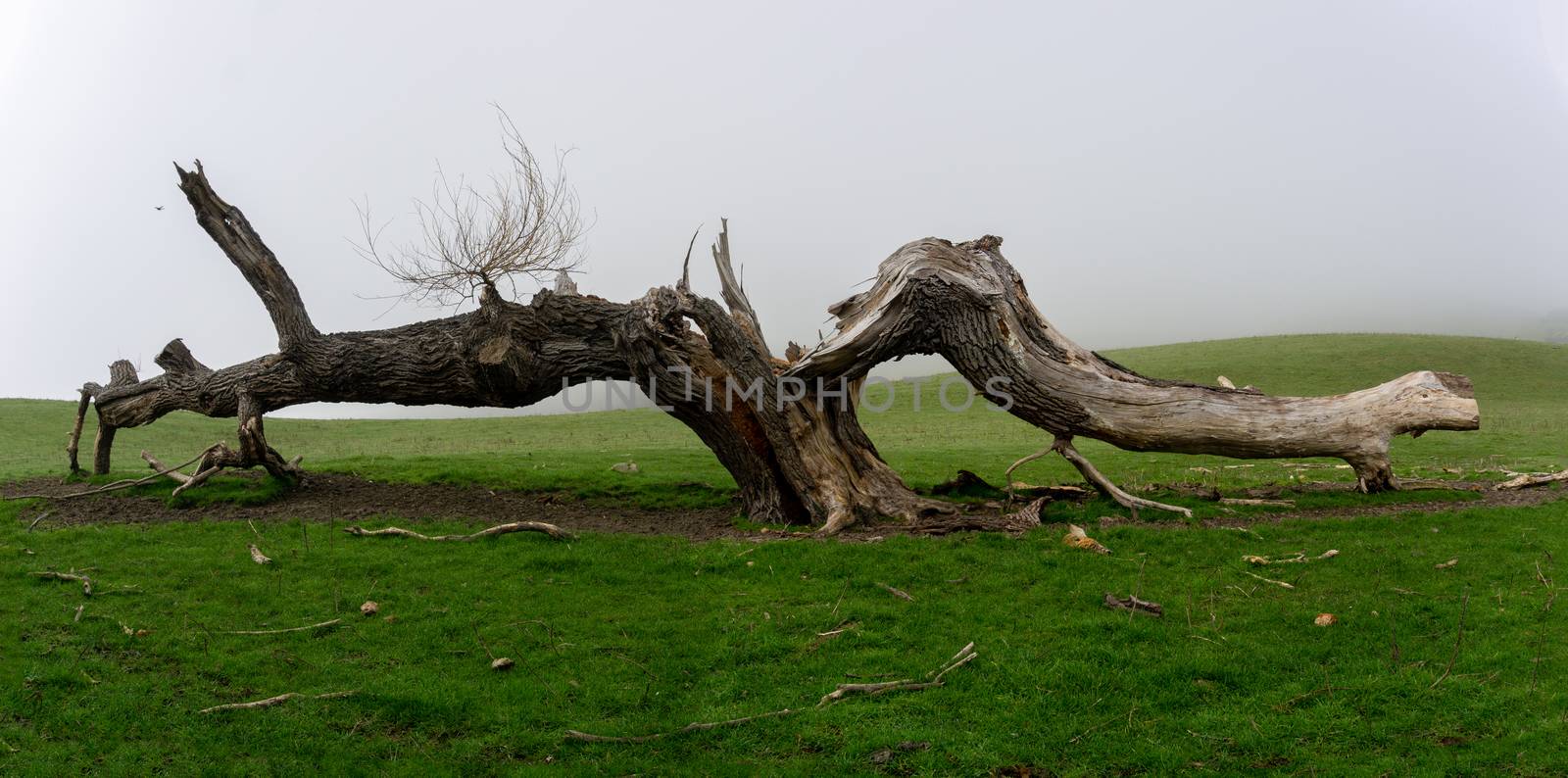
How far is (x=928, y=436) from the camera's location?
3097 centimetres

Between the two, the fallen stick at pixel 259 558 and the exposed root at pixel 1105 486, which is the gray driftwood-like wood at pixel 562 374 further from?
the fallen stick at pixel 259 558

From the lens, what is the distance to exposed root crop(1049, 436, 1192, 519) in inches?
485

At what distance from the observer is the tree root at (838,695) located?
6.57 meters

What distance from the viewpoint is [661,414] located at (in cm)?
4106

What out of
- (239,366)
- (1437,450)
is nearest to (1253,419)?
(1437,450)

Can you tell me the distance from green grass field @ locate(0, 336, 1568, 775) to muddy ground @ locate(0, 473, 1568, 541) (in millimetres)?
609

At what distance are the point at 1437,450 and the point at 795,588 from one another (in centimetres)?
2104

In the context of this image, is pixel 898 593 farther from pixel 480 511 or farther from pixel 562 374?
pixel 480 511

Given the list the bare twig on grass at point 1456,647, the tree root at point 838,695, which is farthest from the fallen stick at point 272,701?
the bare twig on grass at point 1456,647

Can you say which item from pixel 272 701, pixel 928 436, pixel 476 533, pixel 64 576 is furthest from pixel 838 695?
pixel 928 436

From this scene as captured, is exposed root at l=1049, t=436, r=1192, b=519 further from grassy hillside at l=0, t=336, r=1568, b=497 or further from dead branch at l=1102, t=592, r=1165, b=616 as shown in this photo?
grassy hillside at l=0, t=336, r=1568, b=497

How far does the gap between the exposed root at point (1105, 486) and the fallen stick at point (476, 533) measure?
6.38 metres

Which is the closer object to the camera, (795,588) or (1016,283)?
(795,588)

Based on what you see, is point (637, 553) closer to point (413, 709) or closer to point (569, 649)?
point (569, 649)
